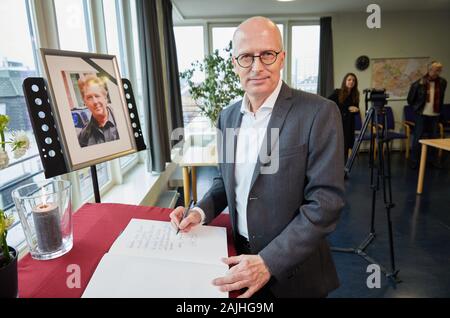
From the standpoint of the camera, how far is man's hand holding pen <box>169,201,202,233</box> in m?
1.01

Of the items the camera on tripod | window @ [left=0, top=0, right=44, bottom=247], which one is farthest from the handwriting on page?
the camera on tripod

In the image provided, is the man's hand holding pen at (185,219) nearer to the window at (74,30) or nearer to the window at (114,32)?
the window at (74,30)

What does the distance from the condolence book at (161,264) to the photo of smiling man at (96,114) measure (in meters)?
0.39

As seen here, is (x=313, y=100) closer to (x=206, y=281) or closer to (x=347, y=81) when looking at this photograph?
(x=206, y=281)

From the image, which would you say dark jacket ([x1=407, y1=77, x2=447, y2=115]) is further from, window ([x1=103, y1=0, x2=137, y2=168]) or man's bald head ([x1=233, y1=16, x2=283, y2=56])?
man's bald head ([x1=233, y1=16, x2=283, y2=56])

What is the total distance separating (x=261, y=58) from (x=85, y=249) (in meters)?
0.83

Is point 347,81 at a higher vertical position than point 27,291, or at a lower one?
higher

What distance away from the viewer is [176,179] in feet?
12.6

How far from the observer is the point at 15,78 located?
138cm

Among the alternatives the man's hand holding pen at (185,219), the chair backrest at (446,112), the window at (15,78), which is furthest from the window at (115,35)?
the chair backrest at (446,112)

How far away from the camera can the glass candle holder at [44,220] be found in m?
0.85

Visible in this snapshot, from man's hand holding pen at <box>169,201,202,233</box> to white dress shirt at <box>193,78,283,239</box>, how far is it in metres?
0.03
